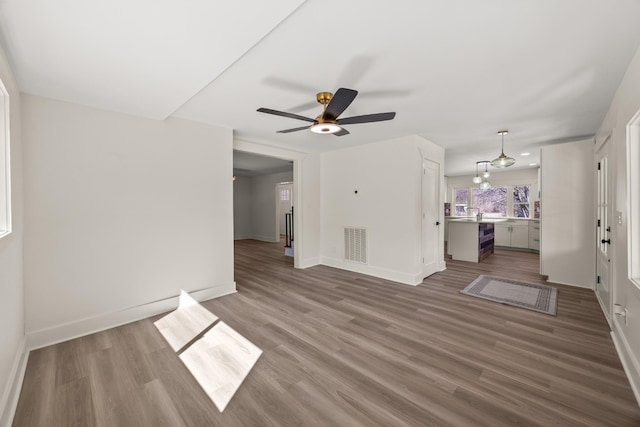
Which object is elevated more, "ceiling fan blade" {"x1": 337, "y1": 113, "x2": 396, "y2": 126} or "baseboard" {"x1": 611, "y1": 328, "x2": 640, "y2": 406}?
"ceiling fan blade" {"x1": 337, "y1": 113, "x2": 396, "y2": 126}

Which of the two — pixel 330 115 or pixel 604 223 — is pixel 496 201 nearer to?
pixel 604 223

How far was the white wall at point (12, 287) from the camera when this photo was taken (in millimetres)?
1616

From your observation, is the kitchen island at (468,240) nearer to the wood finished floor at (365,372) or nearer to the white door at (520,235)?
the white door at (520,235)

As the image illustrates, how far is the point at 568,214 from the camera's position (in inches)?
163

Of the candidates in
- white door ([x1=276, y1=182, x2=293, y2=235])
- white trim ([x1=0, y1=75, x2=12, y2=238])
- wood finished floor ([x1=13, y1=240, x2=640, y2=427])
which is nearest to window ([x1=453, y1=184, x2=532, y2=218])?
wood finished floor ([x1=13, y1=240, x2=640, y2=427])

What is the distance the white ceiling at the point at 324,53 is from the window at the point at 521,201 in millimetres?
5419

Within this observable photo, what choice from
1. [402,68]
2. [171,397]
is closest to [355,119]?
[402,68]

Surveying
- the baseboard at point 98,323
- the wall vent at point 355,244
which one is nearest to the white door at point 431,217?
the wall vent at point 355,244

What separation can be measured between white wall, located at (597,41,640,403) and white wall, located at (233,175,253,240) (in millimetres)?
9234

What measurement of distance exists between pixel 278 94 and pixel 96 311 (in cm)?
296

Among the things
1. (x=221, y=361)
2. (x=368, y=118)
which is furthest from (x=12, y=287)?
(x=368, y=118)

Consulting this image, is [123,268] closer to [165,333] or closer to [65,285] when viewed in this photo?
[65,285]

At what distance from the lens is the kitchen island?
5.79 m

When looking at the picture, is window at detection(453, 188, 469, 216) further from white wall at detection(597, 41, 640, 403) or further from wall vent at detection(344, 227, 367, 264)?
white wall at detection(597, 41, 640, 403)
